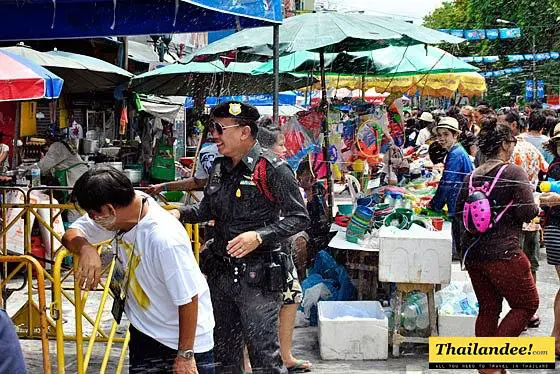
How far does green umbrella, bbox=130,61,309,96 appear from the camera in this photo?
10851 mm

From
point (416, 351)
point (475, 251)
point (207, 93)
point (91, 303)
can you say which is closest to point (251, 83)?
point (207, 93)

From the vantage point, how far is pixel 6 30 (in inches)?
264

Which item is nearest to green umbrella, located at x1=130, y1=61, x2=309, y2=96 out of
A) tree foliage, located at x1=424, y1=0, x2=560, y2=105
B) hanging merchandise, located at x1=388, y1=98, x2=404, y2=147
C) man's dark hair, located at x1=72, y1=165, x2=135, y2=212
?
hanging merchandise, located at x1=388, y1=98, x2=404, y2=147

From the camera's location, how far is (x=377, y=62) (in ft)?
→ 33.3

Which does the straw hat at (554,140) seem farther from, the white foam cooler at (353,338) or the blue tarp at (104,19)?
the blue tarp at (104,19)

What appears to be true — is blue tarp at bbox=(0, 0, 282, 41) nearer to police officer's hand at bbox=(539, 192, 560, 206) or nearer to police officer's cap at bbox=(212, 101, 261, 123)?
police officer's cap at bbox=(212, 101, 261, 123)

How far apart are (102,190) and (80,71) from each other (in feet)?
28.7

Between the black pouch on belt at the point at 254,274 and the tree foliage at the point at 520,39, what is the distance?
105ft

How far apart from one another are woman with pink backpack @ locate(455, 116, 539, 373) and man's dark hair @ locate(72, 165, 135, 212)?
276 centimetres

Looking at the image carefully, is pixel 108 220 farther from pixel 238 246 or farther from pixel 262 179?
pixel 262 179

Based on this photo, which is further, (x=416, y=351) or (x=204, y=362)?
(x=416, y=351)

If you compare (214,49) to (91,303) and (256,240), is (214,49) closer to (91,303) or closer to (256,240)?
(91,303)

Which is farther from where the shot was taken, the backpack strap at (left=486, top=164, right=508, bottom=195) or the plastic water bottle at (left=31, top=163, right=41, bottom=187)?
the plastic water bottle at (left=31, top=163, right=41, bottom=187)

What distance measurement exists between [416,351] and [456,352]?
1058 millimetres
